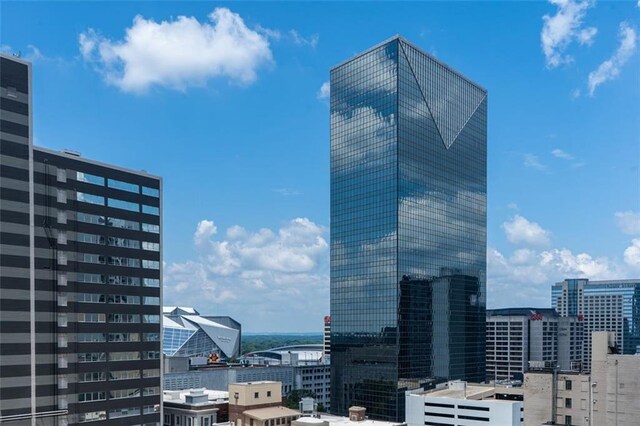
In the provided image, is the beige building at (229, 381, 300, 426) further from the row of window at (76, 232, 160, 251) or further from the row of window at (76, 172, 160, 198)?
the row of window at (76, 172, 160, 198)

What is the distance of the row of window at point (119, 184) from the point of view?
9325 cm

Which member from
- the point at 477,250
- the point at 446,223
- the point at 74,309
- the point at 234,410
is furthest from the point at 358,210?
the point at 74,309

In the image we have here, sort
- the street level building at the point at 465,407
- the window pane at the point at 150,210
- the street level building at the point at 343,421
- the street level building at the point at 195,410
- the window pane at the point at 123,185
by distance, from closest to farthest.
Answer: the street level building at the point at 343,421
the window pane at the point at 123,185
the window pane at the point at 150,210
the street level building at the point at 195,410
the street level building at the point at 465,407

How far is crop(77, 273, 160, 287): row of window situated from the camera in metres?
91.8

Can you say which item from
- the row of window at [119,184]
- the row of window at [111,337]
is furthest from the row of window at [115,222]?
the row of window at [111,337]

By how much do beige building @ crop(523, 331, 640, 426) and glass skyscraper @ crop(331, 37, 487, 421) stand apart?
77378mm

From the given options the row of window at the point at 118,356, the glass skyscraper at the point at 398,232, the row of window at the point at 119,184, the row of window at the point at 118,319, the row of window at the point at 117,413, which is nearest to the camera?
the row of window at the point at 117,413

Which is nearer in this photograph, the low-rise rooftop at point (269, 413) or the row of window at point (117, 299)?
the row of window at point (117, 299)

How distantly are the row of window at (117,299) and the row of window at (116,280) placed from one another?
1.96 meters

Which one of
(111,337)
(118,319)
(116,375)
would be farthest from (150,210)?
(116,375)

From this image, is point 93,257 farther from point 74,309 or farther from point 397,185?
point 397,185

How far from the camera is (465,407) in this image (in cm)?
10875

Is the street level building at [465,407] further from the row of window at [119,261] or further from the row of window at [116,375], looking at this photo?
the row of window at [119,261]

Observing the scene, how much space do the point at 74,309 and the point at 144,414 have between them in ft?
68.9
